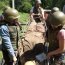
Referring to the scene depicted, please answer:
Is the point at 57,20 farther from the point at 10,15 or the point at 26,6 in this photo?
the point at 26,6

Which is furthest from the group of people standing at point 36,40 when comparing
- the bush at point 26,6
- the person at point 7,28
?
the bush at point 26,6

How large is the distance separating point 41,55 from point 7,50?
2.84 feet

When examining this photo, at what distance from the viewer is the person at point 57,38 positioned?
5.21 m

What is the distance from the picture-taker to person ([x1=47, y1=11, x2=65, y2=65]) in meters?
5.21

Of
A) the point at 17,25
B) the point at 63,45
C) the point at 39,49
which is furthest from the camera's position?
the point at 17,25

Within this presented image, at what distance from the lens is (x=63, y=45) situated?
520 centimetres

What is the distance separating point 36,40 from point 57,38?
96 centimetres

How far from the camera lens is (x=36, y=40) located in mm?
6227

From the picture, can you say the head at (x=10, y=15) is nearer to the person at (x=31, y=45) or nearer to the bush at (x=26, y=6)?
the person at (x=31, y=45)

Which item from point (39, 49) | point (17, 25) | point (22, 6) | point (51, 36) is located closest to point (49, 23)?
point (51, 36)

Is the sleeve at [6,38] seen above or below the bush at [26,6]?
above

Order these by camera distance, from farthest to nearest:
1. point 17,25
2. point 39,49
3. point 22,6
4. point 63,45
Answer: point 22,6, point 17,25, point 39,49, point 63,45

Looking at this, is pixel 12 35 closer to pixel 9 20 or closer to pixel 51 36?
pixel 9 20

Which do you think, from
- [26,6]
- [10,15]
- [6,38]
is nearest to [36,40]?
[6,38]
